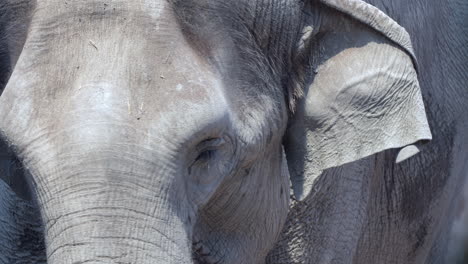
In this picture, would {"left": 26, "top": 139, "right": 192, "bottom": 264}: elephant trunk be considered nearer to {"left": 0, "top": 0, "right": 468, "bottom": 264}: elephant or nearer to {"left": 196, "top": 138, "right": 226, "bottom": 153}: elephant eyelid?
{"left": 0, "top": 0, "right": 468, "bottom": 264}: elephant

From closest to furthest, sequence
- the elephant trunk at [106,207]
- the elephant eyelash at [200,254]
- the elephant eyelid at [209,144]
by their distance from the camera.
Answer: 1. the elephant trunk at [106,207]
2. the elephant eyelid at [209,144]
3. the elephant eyelash at [200,254]

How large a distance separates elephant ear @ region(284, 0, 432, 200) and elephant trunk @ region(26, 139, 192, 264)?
549 millimetres

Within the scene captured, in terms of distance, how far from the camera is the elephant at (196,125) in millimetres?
2814

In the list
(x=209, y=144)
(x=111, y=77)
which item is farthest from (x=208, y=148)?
(x=111, y=77)

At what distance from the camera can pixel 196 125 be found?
2.93 meters

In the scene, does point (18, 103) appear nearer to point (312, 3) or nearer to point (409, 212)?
point (312, 3)

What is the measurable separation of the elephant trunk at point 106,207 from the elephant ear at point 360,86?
1.80 feet

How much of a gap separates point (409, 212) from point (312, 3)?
4.35ft

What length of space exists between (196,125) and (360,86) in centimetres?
52

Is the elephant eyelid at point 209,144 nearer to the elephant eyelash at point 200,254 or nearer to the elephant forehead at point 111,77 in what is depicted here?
the elephant forehead at point 111,77

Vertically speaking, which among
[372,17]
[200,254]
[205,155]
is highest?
[372,17]

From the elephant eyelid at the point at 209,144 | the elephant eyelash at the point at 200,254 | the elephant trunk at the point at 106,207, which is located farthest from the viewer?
the elephant eyelash at the point at 200,254

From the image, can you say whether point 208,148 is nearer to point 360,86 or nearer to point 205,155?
point 205,155

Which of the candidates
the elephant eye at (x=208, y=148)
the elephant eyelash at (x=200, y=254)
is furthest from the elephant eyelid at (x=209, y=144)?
the elephant eyelash at (x=200, y=254)
